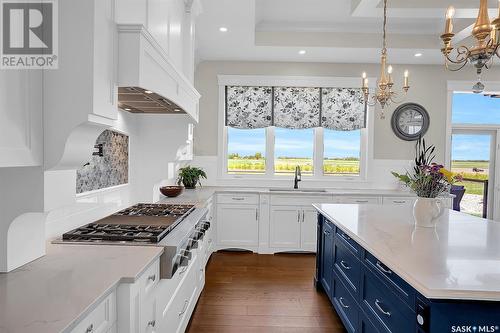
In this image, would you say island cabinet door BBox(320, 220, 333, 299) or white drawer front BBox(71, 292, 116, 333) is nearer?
white drawer front BBox(71, 292, 116, 333)

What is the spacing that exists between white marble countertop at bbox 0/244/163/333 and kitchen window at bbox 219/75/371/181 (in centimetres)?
369

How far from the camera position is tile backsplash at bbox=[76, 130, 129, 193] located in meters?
2.32

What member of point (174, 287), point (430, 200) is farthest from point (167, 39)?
point (430, 200)

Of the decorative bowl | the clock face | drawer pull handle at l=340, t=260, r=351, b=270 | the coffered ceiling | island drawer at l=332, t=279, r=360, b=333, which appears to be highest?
the coffered ceiling

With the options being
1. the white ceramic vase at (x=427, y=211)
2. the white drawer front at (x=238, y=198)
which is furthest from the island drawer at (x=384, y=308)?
the white drawer front at (x=238, y=198)

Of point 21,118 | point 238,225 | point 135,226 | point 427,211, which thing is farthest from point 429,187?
point 238,225

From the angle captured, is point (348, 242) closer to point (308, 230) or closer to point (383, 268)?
point (383, 268)

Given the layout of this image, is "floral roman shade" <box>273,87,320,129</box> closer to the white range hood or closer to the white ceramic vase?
the white range hood

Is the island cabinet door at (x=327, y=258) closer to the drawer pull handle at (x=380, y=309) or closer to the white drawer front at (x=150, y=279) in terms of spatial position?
the drawer pull handle at (x=380, y=309)

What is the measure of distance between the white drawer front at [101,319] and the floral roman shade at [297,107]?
4284 millimetres

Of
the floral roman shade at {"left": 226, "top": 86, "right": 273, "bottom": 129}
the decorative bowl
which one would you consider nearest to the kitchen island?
the decorative bowl

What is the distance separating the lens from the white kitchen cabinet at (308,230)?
4.73m

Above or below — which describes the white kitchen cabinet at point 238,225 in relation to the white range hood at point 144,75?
below

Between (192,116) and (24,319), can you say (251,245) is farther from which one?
(24,319)
